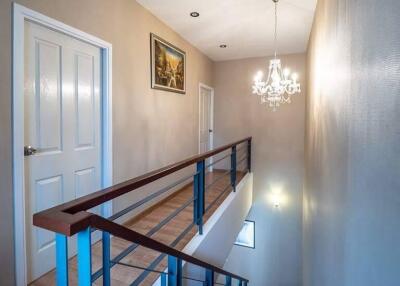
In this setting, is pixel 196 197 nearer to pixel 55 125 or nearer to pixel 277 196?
pixel 55 125

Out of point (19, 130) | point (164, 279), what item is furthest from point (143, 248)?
point (19, 130)

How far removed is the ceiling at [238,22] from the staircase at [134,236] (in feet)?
5.68

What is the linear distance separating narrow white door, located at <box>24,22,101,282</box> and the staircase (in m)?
0.51

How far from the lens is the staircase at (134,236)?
829 mm

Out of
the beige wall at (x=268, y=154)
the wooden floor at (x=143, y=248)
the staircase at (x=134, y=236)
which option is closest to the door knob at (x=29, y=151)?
the staircase at (x=134, y=236)

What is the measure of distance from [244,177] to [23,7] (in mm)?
4125

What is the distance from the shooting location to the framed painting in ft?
11.1

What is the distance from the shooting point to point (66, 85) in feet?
7.13

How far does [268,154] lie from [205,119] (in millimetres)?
1528

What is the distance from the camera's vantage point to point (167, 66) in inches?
145

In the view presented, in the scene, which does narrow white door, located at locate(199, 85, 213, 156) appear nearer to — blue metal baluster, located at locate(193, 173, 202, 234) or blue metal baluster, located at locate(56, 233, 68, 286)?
blue metal baluster, located at locate(193, 173, 202, 234)

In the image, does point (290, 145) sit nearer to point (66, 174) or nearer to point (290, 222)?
point (290, 222)

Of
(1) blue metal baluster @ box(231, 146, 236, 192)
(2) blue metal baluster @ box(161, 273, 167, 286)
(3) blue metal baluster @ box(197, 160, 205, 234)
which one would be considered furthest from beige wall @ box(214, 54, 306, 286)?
(2) blue metal baluster @ box(161, 273, 167, 286)

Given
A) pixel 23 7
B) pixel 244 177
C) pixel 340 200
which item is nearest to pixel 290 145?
pixel 244 177
